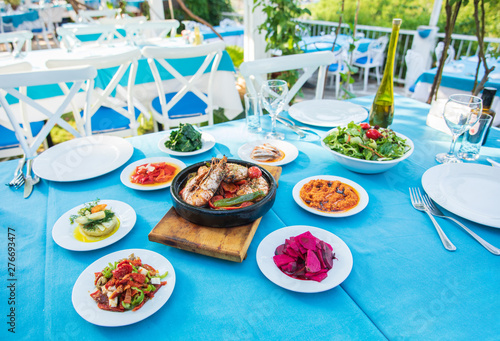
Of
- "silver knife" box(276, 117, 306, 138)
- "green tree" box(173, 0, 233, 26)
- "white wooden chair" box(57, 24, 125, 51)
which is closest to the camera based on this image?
"silver knife" box(276, 117, 306, 138)

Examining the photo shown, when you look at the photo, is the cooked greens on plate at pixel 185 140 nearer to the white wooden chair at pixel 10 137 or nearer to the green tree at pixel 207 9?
the white wooden chair at pixel 10 137

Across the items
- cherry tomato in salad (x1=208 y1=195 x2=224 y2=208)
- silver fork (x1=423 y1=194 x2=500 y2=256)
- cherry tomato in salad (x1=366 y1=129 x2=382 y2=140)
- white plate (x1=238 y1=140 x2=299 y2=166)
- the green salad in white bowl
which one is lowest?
silver fork (x1=423 y1=194 x2=500 y2=256)

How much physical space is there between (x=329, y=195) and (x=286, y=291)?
42cm

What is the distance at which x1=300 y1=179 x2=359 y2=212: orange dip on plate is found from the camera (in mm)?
1039

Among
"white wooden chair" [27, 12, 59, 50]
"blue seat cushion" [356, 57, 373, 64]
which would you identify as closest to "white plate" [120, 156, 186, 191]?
"blue seat cushion" [356, 57, 373, 64]

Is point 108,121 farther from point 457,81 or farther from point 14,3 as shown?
point 14,3

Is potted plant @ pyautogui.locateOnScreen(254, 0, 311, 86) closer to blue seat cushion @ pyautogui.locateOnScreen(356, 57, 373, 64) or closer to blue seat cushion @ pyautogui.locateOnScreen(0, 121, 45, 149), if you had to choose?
blue seat cushion @ pyautogui.locateOnScreen(0, 121, 45, 149)

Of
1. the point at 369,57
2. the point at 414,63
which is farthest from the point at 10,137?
the point at 369,57

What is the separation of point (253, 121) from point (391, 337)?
122 cm

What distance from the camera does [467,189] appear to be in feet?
3.57

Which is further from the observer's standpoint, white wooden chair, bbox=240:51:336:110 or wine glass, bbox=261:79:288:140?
white wooden chair, bbox=240:51:336:110

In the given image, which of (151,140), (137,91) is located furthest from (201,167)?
(137,91)

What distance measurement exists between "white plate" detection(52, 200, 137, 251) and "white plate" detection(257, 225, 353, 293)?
1.38ft

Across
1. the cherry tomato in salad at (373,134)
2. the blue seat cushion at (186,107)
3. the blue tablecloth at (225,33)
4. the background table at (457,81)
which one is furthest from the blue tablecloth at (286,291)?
the blue tablecloth at (225,33)
